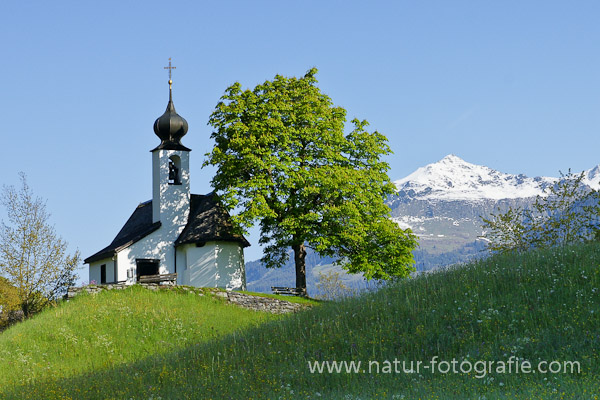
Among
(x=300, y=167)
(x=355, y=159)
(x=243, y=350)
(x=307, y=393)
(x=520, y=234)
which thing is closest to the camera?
(x=307, y=393)

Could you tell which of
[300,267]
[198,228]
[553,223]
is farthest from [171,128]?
[553,223]

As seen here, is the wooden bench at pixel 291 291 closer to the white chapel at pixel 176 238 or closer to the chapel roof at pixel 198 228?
the white chapel at pixel 176 238

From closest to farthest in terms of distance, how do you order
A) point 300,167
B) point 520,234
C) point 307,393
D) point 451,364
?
point 307,393 → point 451,364 → point 520,234 → point 300,167

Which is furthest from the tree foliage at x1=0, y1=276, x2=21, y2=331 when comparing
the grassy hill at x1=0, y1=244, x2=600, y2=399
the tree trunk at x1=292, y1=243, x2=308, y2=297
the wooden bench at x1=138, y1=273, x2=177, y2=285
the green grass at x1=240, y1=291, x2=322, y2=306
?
the tree trunk at x1=292, y1=243, x2=308, y2=297

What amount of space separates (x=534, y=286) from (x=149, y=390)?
1094 centimetres

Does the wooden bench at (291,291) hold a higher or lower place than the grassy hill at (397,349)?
higher

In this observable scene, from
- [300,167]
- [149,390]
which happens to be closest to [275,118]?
[300,167]

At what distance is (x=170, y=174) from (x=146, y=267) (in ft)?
20.9

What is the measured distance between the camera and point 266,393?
13992mm

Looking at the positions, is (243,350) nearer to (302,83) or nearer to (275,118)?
(275,118)

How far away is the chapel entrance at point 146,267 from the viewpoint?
129 ft

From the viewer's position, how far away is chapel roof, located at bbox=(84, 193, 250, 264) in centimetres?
3898

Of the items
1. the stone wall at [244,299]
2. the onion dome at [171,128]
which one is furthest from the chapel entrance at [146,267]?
the onion dome at [171,128]

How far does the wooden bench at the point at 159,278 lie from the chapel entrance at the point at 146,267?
1434 millimetres
